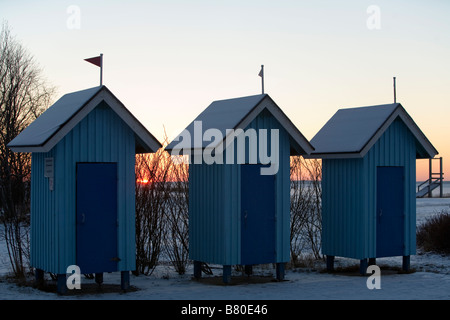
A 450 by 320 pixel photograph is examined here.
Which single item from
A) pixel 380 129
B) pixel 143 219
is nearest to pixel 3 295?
pixel 143 219

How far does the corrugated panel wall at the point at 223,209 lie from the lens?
13.2 meters

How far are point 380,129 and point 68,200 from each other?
683 cm

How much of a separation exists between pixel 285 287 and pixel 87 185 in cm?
420

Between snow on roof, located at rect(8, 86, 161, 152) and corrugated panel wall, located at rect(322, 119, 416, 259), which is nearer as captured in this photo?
snow on roof, located at rect(8, 86, 161, 152)

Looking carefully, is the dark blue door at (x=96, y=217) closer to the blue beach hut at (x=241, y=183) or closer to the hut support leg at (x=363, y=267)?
the blue beach hut at (x=241, y=183)

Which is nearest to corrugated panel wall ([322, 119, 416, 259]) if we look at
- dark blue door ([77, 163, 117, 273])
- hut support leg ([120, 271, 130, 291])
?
hut support leg ([120, 271, 130, 291])

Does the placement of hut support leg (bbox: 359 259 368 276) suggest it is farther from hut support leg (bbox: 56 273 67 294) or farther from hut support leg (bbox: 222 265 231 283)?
hut support leg (bbox: 56 273 67 294)

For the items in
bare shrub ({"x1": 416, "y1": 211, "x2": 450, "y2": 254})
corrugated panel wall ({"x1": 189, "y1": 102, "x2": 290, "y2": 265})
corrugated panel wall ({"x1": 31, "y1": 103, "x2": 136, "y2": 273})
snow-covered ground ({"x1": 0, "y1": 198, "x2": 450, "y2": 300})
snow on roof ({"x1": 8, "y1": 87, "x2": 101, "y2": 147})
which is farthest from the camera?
bare shrub ({"x1": 416, "y1": 211, "x2": 450, "y2": 254})

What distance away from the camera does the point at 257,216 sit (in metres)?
13.6

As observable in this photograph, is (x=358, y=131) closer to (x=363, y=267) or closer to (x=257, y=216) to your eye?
(x=363, y=267)

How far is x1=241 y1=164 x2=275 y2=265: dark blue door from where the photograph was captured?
44.1 feet

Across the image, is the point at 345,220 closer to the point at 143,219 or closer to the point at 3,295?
the point at 143,219

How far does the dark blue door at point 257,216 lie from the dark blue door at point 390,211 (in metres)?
2.80

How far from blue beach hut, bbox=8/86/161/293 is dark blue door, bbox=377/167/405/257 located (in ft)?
17.7
